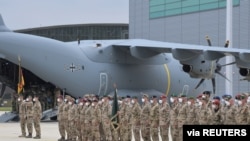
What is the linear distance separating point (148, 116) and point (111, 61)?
1058 cm

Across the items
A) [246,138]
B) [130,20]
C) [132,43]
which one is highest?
[130,20]

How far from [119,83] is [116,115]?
389 inches

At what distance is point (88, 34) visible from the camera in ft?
213

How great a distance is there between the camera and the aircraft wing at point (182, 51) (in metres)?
21.8

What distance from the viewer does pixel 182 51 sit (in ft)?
75.5

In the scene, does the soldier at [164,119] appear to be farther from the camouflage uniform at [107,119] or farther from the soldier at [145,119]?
the camouflage uniform at [107,119]

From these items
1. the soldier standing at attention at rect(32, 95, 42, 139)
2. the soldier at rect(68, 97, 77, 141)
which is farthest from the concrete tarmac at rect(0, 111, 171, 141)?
the soldier at rect(68, 97, 77, 141)

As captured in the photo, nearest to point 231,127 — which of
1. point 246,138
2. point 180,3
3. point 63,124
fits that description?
point 246,138

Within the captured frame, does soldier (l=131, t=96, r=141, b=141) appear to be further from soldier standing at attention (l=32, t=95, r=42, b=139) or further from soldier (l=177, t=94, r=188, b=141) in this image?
soldier standing at attention (l=32, t=95, r=42, b=139)

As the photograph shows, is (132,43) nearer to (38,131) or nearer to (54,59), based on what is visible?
(54,59)

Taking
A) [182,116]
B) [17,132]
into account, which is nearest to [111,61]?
[17,132]

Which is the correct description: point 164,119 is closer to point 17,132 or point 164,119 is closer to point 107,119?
point 107,119

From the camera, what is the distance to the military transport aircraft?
22.7 meters

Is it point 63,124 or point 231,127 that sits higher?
point 231,127
